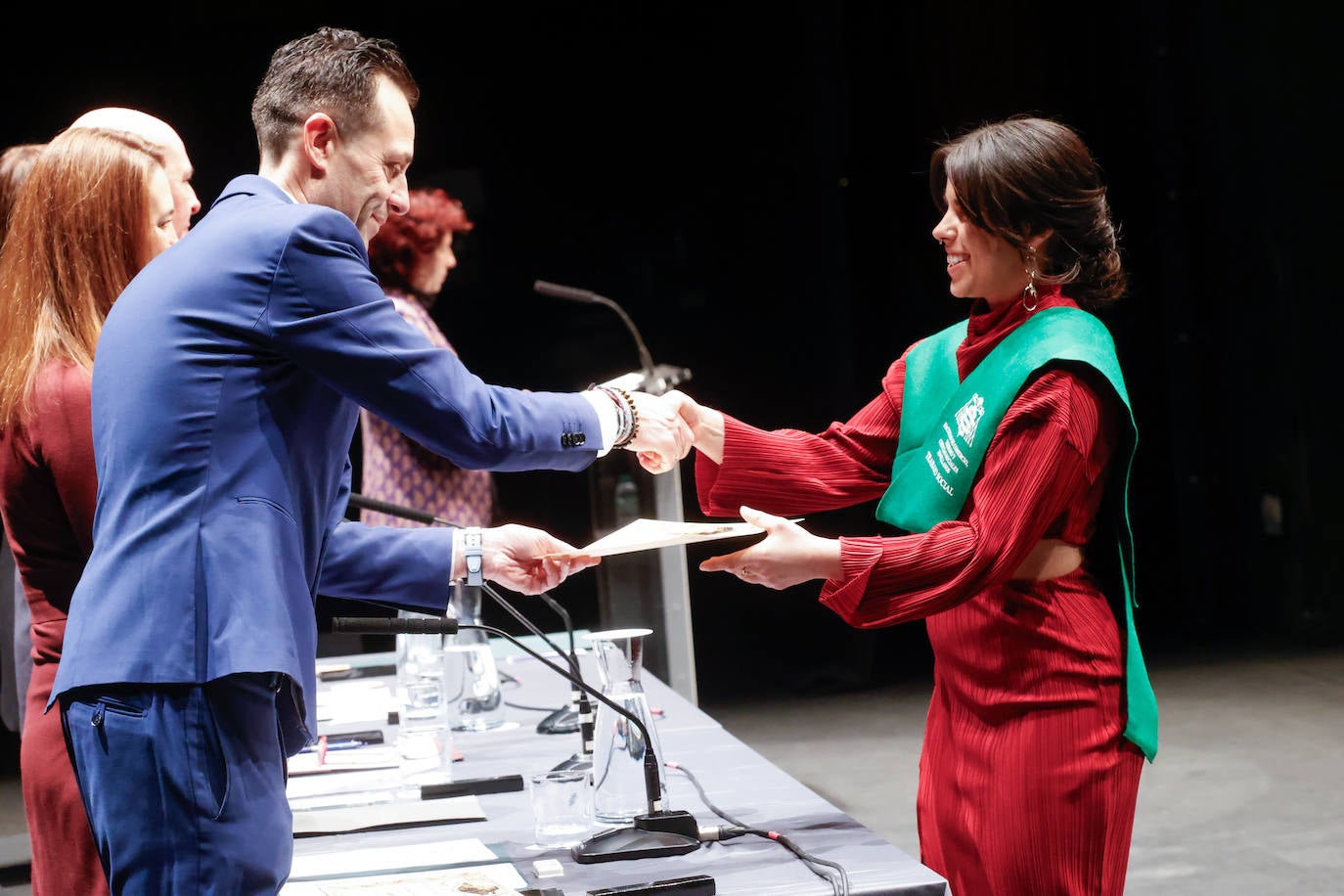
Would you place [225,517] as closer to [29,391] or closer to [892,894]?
[29,391]

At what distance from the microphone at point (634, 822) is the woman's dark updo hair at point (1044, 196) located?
0.75 metres

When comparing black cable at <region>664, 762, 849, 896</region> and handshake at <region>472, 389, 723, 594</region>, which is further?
handshake at <region>472, 389, 723, 594</region>

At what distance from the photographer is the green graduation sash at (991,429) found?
1503 mm

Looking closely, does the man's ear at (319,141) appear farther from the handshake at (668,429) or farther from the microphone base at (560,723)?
the microphone base at (560,723)

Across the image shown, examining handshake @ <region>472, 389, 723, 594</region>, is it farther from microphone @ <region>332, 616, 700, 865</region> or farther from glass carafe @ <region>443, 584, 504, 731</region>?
glass carafe @ <region>443, 584, 504, 731</region>

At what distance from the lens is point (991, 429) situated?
153 cm

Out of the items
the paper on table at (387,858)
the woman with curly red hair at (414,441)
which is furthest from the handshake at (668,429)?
the woman with curly red hair at (414,441)

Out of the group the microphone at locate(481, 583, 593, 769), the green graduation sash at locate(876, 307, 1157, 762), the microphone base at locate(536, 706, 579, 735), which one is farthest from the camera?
the microphone base at locate(536, 706, 579, 735)

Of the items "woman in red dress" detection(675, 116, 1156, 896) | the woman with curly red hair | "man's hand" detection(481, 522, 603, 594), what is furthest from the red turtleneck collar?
the woman with curly red hair

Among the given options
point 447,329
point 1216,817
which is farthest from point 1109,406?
point 447,329

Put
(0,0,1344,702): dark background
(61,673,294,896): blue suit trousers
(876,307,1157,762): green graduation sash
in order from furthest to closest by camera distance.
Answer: (0,0,1344,702): dark background < (876,307,1157,762): green graduation sash < (61,673,294,896): blue suit trousers

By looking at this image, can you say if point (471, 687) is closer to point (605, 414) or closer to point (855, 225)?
point (605, 414)

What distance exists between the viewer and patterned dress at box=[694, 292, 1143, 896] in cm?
147

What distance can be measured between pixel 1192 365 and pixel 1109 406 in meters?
5.17
